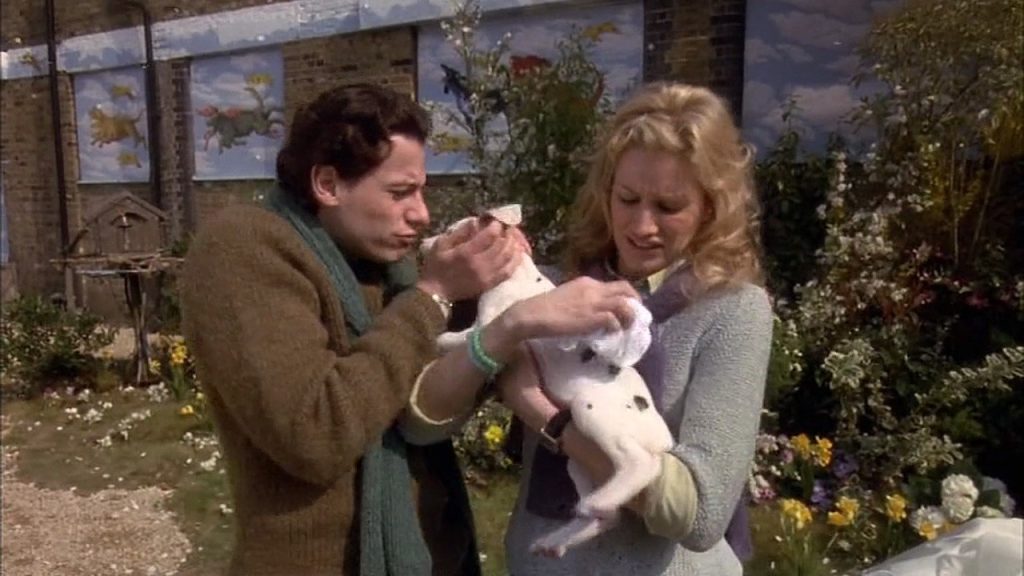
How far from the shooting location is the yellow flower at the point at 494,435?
4.18m

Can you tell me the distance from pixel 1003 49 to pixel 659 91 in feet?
12.1

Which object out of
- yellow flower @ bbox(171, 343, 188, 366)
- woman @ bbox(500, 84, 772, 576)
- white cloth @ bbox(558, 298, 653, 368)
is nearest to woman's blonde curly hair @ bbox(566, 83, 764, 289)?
woman @ bbox(500, 84, 772, 576)

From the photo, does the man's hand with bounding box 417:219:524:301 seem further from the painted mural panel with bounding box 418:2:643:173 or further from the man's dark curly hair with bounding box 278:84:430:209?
the painted mural panel with bounding box 418:2:643:173

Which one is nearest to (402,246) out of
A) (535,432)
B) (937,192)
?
(535,432)

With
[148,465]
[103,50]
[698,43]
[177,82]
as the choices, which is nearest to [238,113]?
[177,82]

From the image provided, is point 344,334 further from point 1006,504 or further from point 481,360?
point 1006,504

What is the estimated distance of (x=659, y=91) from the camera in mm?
1484

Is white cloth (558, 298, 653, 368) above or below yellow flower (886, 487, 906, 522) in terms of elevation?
above

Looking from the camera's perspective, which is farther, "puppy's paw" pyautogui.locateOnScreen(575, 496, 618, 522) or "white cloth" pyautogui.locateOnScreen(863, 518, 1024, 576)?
"white cloth" pyautogui.locateOnScreen(863, 518, 1024, 576)

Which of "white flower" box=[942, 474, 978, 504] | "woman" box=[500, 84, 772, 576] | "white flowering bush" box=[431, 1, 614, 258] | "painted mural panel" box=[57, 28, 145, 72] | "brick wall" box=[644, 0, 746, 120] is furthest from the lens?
"painted mural panel" box=[57, 28, 145, 72]

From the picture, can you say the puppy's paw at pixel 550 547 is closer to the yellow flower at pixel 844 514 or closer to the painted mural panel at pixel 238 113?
the yellow flower at pixel 844 514

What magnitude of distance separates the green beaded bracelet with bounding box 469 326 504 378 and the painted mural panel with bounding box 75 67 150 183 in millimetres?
9958

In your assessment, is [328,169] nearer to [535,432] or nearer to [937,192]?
[535,432]

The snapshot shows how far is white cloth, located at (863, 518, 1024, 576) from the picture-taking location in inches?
55.7
